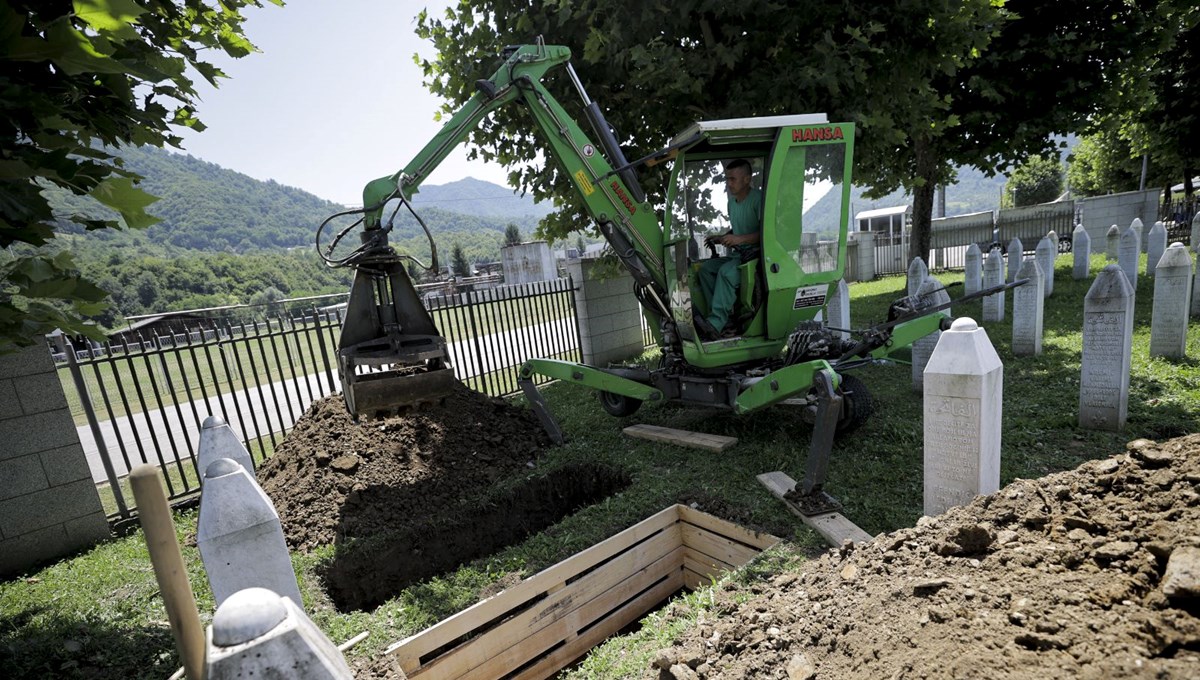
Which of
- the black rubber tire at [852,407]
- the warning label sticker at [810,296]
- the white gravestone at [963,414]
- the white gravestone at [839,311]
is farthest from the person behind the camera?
the white gravestone at [839,311]

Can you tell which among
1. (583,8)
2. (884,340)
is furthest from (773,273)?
(583,8)

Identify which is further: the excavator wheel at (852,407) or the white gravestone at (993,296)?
the white gravestone at (993,296)

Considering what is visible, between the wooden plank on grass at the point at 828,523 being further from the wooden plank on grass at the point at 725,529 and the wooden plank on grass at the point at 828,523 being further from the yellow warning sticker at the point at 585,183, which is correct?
the yellow warning sticker at the point at 585,183

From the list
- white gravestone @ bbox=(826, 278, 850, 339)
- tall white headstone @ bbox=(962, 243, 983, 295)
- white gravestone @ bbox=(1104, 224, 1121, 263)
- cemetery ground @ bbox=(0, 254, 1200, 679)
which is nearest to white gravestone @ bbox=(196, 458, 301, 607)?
cemetery ground @ bbox=(0, 254, 1200, 679)

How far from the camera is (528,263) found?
2003 inches

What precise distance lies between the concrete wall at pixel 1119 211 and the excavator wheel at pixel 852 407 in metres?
15.7

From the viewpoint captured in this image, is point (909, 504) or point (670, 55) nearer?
point (909, 504)

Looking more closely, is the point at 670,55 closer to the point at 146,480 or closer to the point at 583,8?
the point at 583,8

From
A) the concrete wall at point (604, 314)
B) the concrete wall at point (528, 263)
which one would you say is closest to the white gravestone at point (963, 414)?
the concrete wall at point (604, 314)

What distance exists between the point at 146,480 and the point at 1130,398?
6740mm

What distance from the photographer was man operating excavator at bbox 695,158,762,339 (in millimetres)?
4883

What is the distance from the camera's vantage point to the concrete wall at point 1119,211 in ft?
49.4

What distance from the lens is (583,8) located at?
6270 millimetres

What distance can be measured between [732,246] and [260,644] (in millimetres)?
4649
